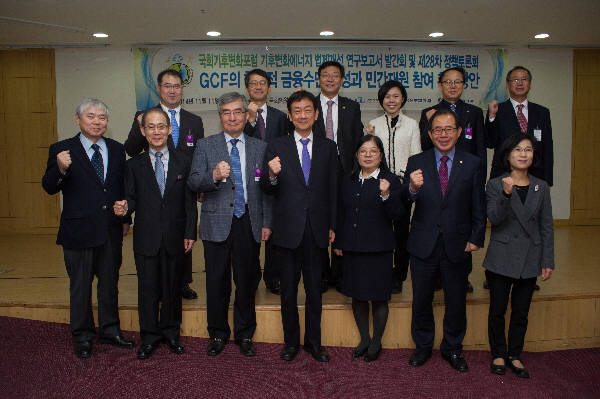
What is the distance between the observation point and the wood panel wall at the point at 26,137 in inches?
261

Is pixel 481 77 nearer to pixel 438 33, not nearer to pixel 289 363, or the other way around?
pixel 438 33

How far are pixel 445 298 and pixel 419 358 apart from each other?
431 millimetres

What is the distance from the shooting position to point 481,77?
6781 millimetres

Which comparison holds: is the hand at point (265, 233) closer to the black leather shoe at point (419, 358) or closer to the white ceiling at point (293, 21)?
the black leather shoe at point (419, 358)

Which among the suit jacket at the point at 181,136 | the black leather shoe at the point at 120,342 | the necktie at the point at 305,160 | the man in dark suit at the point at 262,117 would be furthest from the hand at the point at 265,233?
the black leather shoe at the point at 120,342

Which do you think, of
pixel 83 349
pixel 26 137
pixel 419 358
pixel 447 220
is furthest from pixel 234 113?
pixel 26 137

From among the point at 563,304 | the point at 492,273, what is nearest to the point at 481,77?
the point at 563,304

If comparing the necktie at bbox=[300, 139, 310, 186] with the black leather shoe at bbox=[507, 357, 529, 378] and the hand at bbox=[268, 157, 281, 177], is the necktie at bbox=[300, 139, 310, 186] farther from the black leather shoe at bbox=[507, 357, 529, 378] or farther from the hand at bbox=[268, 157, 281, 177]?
the black leather shoe at bbox=[507, 357, 529, 378]

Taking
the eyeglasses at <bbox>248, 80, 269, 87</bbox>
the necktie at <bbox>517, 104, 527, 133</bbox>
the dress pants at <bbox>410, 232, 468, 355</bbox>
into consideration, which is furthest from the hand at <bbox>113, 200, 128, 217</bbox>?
the necktie at <bbox>517, 104, 527, 133</bbox>

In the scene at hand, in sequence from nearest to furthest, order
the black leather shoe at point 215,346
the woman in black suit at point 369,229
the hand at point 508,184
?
1. the hand at point 508,184
2. the woman in black suit at point 369,229
3. the black leather shoe at point 215,346

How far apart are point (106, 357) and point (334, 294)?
162cm

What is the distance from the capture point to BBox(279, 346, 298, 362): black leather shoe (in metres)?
3.21

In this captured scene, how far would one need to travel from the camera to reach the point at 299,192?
3010mm

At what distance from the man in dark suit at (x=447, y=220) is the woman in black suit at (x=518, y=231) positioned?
136mm
